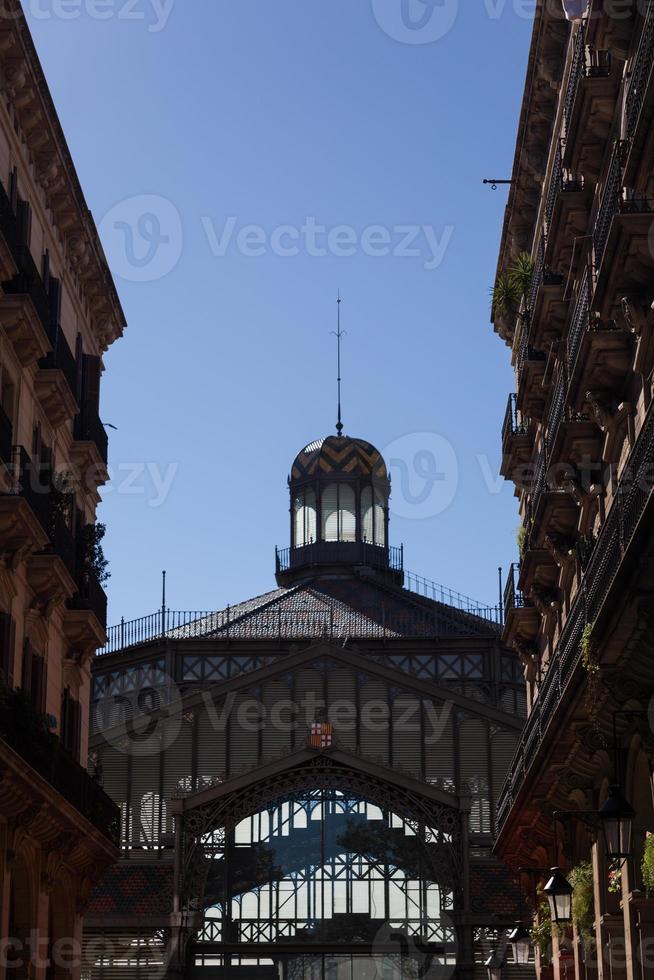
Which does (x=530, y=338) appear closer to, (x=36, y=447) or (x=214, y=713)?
(x=36, y=447)

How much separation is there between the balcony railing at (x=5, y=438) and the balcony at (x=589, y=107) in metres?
9.19

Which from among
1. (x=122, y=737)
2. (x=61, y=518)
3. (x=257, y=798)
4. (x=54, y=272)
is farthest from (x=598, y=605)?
(x=122, y=737)

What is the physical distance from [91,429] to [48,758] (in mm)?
9368

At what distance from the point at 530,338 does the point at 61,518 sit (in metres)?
9.05

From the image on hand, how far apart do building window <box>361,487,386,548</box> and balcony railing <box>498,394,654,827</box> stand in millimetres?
40188

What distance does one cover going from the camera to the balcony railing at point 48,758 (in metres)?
25.3

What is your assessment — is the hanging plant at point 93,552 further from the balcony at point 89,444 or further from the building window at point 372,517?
the building window at point 372,517

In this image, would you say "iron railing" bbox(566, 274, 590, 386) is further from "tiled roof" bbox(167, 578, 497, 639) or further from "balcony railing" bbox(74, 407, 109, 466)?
"tiled roof" bbox(167, 578, 497, 639)

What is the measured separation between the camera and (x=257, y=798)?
47.6 metres

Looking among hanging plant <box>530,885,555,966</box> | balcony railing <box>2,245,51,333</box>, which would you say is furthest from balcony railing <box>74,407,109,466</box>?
hanging plant <box>530,885,555,966</box>

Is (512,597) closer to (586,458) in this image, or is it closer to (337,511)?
(586,458)

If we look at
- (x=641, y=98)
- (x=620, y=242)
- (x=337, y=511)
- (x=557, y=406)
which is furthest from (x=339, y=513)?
(x=641, y=98)

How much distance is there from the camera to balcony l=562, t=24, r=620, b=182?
23.2 meters

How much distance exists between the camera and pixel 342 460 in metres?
73.2
